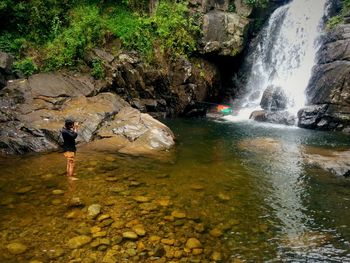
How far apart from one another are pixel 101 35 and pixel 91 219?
533 inches

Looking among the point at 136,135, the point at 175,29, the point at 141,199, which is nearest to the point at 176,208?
the point at 141,199

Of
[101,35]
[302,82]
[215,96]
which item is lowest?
[215,96]

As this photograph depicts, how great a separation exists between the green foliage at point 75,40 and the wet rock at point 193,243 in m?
12.7

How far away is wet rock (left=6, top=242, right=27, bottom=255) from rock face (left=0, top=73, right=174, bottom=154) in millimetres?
5703

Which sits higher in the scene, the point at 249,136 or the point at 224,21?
the point at 224,21

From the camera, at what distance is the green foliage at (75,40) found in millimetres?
16125

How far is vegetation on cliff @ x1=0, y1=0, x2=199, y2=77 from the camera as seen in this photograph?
53.5 ft

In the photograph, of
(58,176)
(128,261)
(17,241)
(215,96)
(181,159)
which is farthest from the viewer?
(215,96)

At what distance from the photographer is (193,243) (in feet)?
18.7

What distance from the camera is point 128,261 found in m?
5.11

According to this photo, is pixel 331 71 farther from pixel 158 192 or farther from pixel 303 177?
pixel 158 192

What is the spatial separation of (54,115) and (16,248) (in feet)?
25.2

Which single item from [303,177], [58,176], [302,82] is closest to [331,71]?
[302,82]

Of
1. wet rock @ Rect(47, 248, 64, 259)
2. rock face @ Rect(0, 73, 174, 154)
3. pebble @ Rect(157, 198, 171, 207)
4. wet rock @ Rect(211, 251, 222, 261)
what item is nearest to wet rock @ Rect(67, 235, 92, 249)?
wet rock @ Rect(47, 248, 64, 259)
